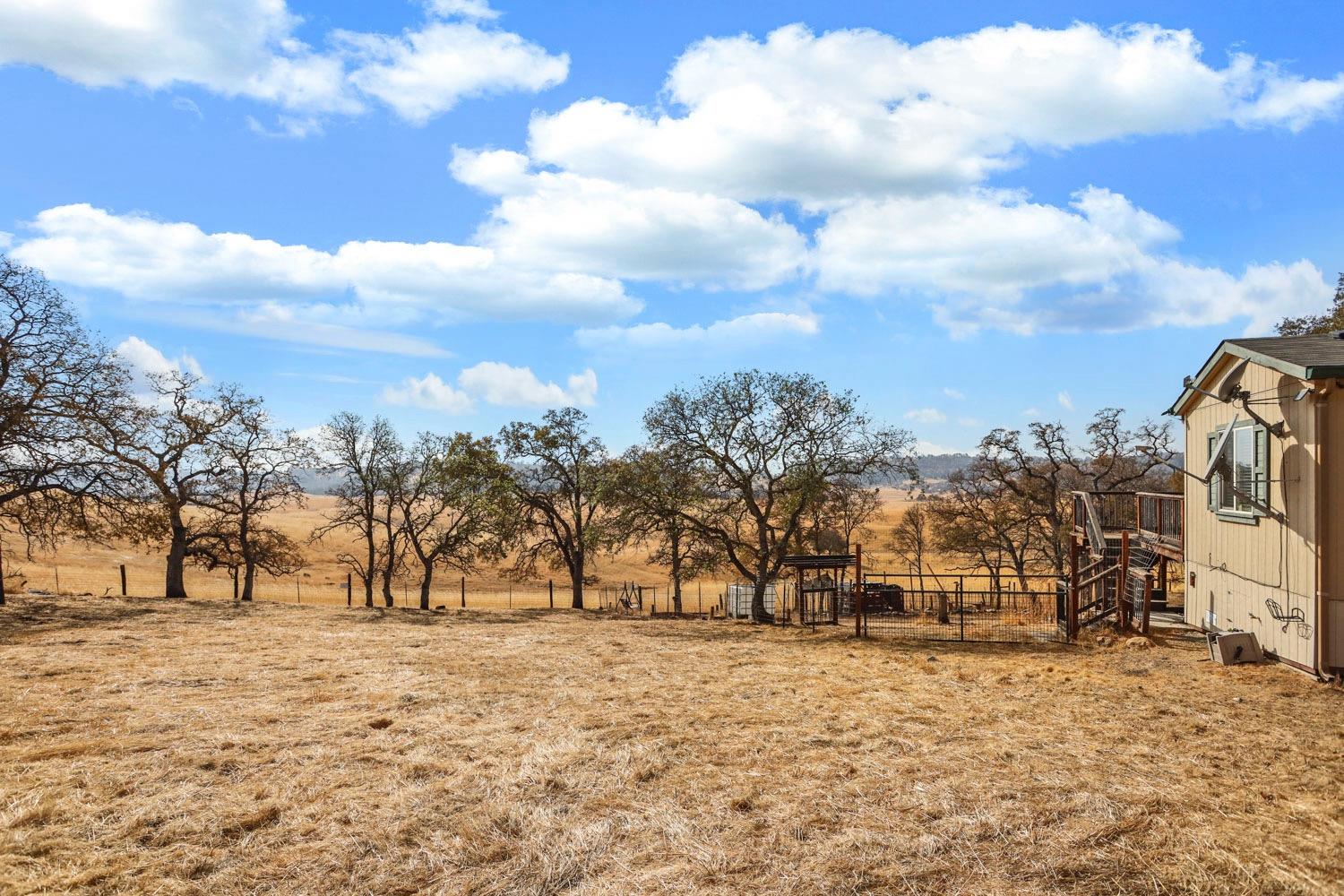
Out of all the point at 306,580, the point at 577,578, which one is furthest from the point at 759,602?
the point at 306,580

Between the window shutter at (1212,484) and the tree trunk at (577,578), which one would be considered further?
the tree trunk at (577,578)

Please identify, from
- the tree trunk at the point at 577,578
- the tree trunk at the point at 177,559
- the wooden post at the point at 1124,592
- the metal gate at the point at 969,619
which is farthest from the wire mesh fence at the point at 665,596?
the wooden post at the point at 1124,592

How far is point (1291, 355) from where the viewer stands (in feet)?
43.7

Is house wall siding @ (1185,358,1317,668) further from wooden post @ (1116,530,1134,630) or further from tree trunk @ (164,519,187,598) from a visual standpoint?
tree trunk @ (164,519,187,598)

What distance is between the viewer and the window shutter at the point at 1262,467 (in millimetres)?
13695

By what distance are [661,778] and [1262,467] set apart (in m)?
11.9

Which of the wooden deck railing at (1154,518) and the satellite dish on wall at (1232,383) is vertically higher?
the satellite dish on wall at (1232,383)

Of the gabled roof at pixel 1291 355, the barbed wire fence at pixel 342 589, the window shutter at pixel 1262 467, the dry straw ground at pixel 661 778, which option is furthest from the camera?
the barbed wire fence at pixel 342 589

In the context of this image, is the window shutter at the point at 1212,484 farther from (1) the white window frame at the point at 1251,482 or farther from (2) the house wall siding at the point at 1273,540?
(2) the house wall siding at the point at 1273,540

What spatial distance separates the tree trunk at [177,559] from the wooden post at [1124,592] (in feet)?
97.9

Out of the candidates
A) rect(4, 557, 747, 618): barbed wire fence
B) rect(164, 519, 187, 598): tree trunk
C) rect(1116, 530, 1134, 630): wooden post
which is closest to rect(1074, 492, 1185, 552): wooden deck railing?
rect(1116, 530, 1134, 630): wooden post

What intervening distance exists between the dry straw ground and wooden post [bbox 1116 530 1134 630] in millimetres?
Result: 3409

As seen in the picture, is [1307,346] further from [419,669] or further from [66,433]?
[66,433]

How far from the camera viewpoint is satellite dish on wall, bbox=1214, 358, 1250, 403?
14.7 metres
